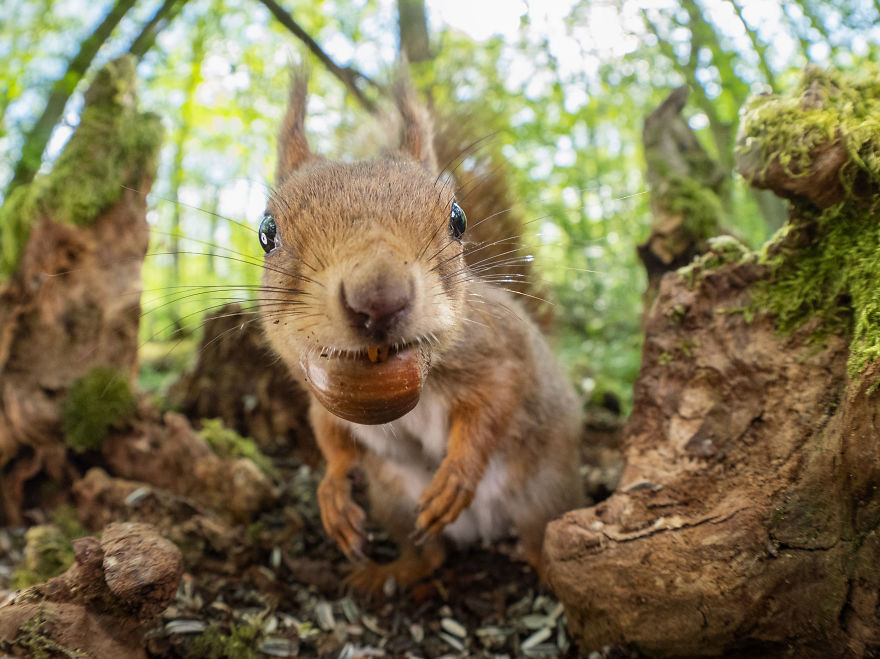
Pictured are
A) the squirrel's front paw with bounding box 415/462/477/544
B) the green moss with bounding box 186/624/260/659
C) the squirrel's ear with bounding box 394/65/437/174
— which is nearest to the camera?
the green moss with bounding box 186/624/260/659

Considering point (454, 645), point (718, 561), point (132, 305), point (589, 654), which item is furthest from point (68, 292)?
point (718, 561)

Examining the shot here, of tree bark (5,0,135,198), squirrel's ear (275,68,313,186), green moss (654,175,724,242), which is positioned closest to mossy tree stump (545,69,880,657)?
green moss (654,175,724,242)

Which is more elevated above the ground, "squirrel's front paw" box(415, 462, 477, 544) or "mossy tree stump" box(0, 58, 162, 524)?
"mossy tree stump" box(0, 58, 162, 524)

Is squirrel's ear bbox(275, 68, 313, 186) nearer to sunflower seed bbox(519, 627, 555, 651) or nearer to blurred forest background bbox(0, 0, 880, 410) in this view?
blurred forest background bbox(0, 0, 880, 410)

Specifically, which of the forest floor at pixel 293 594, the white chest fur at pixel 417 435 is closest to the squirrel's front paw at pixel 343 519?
the white chest fur at pixel 417 435

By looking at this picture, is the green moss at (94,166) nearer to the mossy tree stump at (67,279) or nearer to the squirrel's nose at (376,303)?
the mossy tree stump at (67,279)

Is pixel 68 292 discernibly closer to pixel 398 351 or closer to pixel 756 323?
pixel 398 351

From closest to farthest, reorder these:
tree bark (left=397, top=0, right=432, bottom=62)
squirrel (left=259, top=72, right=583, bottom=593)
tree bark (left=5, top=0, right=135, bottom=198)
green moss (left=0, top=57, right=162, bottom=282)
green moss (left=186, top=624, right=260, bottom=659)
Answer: squirrel (left=259, top=72, right=583, bottom=593)
green moss (left=186, top=624, right=260, bottom=659)
green moss (left=0, top=57, right=162, bottom=282)
tree bark (left=5, top=0, right=135, bottom=198)
tree bark (left=397, top=0, right=432, bottom=62)
